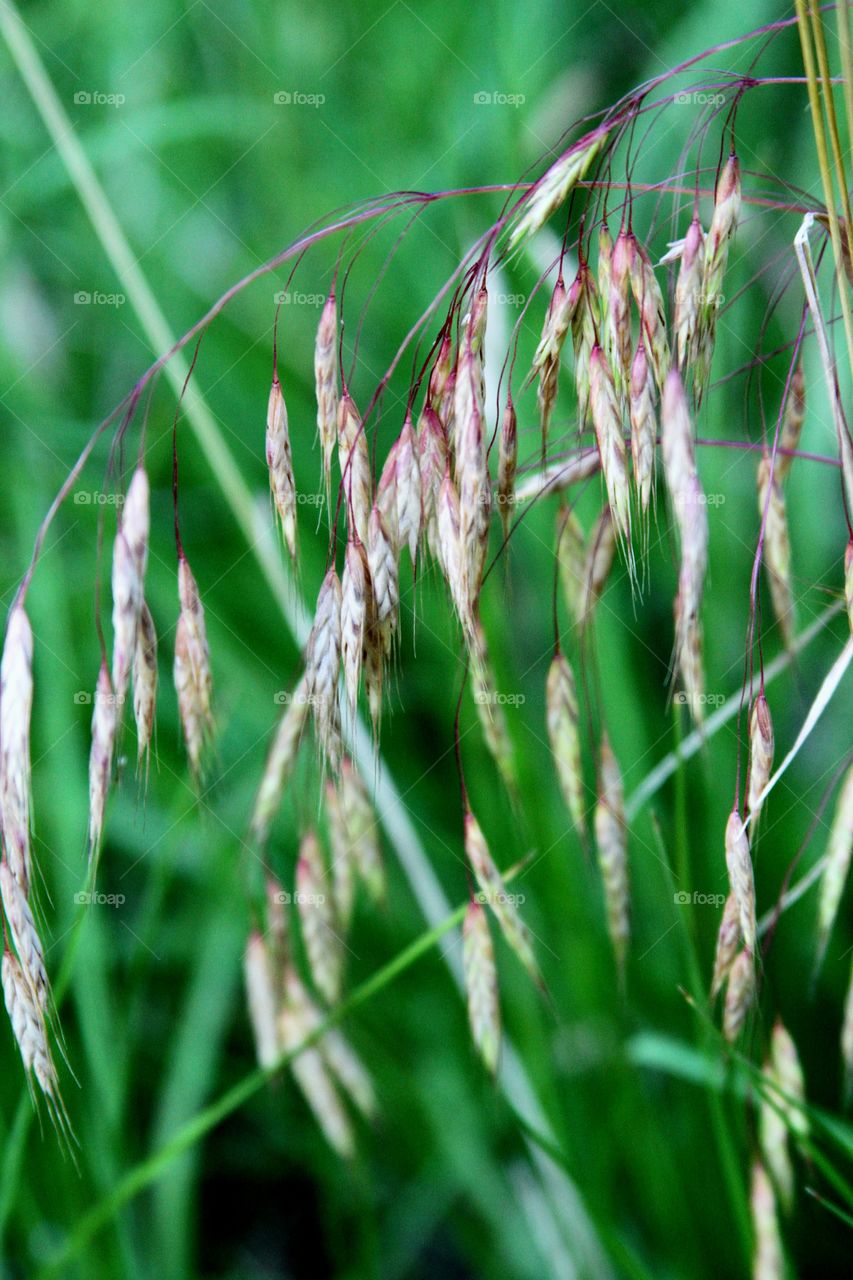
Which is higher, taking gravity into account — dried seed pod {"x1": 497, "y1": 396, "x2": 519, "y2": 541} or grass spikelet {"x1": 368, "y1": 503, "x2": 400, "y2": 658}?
dried seed pod {"x1": 497, "y1": 396, "x2": 519, "y2": 541}

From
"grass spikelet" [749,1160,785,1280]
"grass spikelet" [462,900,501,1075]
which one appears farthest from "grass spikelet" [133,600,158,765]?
"grass spikelet" [749,1160,785,1280]

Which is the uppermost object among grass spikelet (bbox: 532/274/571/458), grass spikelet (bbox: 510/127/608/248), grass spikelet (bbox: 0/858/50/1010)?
grass spikelet (bbox: 510/127/608/248)

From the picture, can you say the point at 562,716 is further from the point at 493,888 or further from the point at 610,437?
the point at 610,437

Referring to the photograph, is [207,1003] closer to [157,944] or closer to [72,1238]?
[157,944]

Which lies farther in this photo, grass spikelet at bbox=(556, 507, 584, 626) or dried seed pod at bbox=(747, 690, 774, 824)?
grass spikelet at bbox=(556, 507, 584, 626)

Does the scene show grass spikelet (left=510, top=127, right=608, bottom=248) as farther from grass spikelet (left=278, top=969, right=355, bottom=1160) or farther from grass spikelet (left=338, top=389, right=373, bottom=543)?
grass spikelet (left=278, top=969, right=355, bottom=1160)

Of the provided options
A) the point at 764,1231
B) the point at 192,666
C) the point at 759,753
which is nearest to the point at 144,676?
the point at 192,666

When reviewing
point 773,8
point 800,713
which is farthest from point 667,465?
point 773,8
